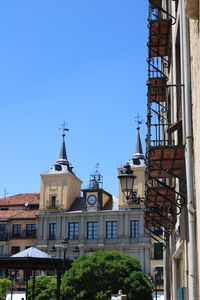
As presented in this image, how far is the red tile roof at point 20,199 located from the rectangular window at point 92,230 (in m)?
9.54

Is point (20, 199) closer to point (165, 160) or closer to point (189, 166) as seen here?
point (165, 160)

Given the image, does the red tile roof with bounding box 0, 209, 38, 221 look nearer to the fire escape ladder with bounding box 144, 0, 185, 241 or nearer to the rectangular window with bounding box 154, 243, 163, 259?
the rectangular window with bounding box 154, 243, 163, 259

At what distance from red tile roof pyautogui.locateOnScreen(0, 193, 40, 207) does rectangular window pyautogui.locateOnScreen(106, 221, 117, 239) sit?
11491 mm

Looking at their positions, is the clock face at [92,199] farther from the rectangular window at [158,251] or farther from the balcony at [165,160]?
the balcony at [165,160]

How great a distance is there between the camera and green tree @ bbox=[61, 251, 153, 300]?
18812 millimetres

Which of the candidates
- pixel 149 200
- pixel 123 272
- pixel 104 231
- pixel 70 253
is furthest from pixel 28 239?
pixel 149 200

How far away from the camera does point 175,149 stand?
24.8ft

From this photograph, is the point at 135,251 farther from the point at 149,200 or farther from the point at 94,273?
the point at 149,200

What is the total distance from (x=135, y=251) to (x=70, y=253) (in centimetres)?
739

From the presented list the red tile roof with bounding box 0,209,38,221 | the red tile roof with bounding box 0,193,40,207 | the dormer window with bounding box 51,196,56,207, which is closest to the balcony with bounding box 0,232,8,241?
the red tile roof with bounding box 0,209,38,221

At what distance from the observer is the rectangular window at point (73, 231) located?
54406 millimetres

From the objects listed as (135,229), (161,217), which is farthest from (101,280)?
(135,229)

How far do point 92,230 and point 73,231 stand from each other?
7.18 feet

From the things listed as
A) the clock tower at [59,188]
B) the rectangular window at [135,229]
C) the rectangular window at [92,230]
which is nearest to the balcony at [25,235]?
the clock tower at [59,188]
